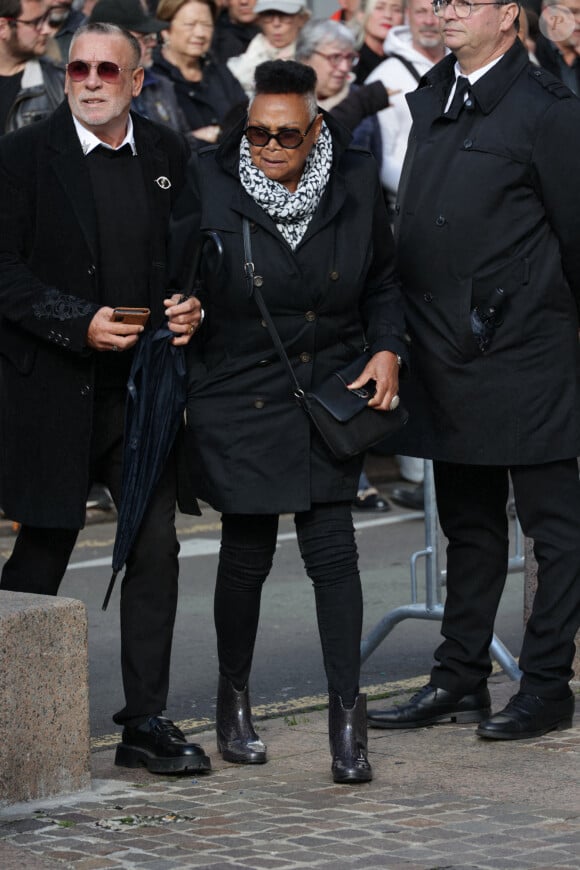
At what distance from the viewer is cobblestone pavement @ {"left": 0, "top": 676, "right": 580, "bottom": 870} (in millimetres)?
4492

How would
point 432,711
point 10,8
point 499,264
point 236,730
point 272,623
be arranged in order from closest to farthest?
point 236,730
point 499,264
point 432,711
point 272,623
point 10,8

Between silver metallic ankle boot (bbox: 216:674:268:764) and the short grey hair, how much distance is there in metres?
6.24

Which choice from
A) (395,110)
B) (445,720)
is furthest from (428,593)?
(395,110)

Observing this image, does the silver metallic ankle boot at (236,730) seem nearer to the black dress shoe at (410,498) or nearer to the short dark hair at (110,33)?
the short dark hair at (110,33)

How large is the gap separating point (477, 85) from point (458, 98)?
93 mm

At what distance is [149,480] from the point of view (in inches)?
211

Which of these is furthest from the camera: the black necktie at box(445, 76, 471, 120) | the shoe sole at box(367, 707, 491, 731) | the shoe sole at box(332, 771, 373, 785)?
the shoe sole at box(367, 707, 491, 731)

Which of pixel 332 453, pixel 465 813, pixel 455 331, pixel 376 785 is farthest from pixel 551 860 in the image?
pixel 455 331

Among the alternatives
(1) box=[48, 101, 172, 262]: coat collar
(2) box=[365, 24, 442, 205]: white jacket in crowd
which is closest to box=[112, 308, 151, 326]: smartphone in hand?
(1) box=[48, 101, 172, 262]: coat collar

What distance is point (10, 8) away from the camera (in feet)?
30.0

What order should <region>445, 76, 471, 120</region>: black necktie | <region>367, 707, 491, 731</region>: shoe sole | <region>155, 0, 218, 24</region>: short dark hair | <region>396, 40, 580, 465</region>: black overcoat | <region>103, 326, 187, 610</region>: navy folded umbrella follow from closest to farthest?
<region>103, 326, 187, 610</region>: navy folded umbrella, <region>396, 40, 580, 465</region>: black overcoat, <region>445, 76, 471, 120</region>: black necktie, <region>367, 707, 491, 731</region>: shoe sole, <region>155, 0, 218, 24</region>: short dark hair

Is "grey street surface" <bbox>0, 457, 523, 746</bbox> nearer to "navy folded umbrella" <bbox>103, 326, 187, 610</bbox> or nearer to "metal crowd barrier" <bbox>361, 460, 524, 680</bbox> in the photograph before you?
"metal crowd barrier" <bbox>361, 460, 524, 680</bbox>

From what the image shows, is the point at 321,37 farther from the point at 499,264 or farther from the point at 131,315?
the point at 131,315

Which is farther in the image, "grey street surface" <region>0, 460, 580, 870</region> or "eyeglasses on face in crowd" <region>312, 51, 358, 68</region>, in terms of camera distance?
"eyeglasses on face in crowd" <region>312, 51, 358, 68</region>
